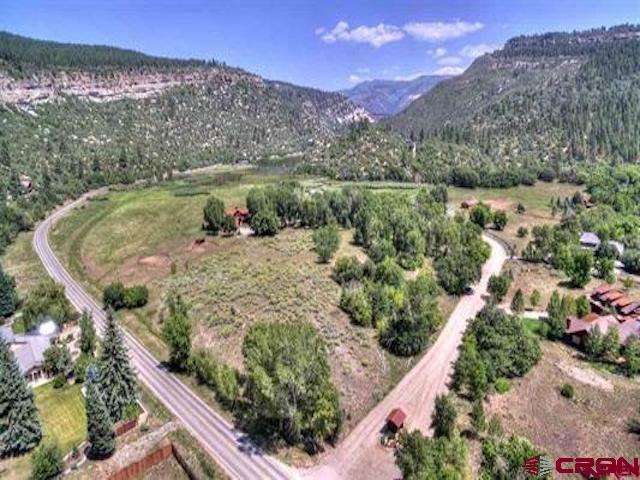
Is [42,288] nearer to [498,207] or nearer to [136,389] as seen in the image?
[136,389]

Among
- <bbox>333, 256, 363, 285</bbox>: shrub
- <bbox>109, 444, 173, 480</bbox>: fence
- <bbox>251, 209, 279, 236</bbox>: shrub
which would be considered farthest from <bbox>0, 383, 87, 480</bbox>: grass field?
<bbox>251, 209, 279, 236</bbox>: shrub

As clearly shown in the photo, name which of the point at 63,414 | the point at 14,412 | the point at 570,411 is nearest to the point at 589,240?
the point at 570,411

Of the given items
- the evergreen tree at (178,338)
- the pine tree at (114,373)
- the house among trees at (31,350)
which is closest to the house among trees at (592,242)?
the evergreen tree at (178,338)

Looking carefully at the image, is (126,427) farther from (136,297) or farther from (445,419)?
(136,297)

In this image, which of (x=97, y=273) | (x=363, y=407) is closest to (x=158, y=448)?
(x=363, y=407)

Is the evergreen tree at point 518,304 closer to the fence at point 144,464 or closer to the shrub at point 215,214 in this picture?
the fence at point 144,464

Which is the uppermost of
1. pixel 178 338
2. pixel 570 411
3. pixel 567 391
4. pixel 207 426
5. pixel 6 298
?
pixel 178 338
